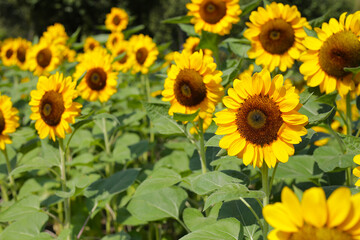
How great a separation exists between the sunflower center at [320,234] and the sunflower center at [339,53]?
1.28 m

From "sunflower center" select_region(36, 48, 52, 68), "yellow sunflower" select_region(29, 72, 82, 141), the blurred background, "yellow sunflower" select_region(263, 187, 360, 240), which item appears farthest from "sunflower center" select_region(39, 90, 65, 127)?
the blurred background

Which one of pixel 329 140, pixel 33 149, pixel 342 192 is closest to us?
pixel 342 192

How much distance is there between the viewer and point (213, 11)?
2898mm

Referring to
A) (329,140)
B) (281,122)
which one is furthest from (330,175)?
(281,122)

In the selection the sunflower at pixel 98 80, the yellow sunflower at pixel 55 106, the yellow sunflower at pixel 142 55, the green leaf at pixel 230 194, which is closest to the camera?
the green leaf at pixel 230 194

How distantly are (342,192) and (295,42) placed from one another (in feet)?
5.94

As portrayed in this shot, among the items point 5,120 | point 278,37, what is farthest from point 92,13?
point 278,37

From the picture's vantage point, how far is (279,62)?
8.09ft

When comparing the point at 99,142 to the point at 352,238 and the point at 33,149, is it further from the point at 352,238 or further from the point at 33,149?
the point at 352,238

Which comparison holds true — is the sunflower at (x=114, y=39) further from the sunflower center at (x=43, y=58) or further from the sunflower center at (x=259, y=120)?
the sunflower center at (x=259, y=120)

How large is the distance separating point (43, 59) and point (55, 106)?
2.07 meters

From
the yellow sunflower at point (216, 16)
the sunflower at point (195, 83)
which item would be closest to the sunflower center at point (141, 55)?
the yellow sunflower at point (216, 16)

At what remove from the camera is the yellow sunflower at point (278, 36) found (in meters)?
2.44

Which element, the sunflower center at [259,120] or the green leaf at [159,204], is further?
the green leaf at [159,204]
